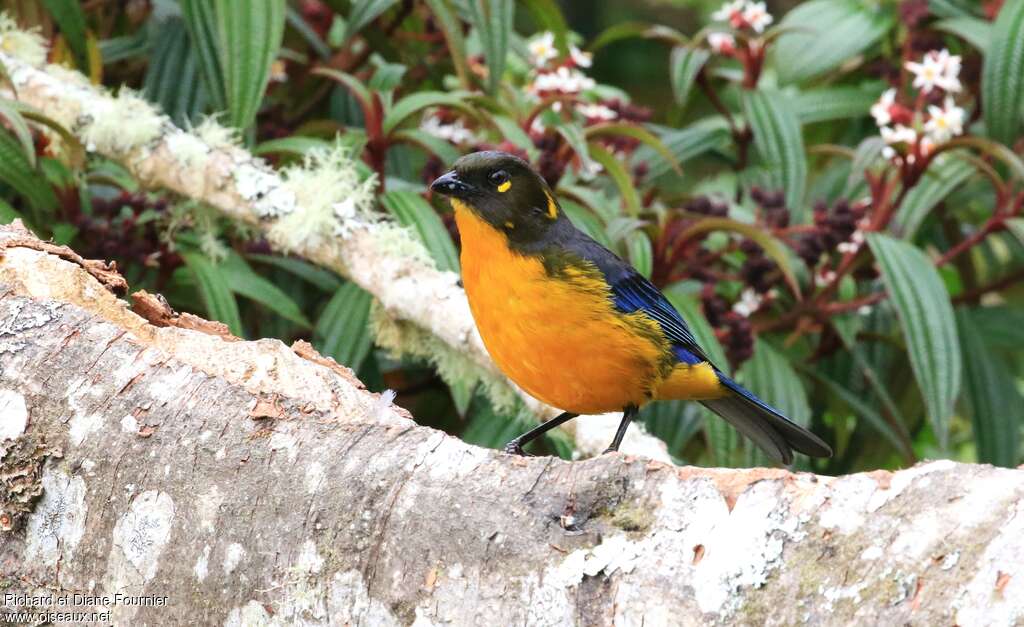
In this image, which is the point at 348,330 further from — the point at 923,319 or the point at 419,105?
the point at 923,319

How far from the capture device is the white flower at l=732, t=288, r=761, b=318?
385cm

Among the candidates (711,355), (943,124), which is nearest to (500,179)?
(711,355)

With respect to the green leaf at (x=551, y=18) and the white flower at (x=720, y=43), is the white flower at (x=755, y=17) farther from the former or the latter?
A: the green leaf at (x=551, y=18)

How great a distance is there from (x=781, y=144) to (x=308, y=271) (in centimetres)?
168

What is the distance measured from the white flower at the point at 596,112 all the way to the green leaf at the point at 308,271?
1.02 metres

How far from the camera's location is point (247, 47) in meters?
3.63

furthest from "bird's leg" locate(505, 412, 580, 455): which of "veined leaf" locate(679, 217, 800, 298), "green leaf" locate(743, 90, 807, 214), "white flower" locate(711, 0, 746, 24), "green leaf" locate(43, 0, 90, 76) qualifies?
"green leaf" locate(43, 0, 90, 76)

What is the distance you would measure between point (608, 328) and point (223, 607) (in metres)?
1.31

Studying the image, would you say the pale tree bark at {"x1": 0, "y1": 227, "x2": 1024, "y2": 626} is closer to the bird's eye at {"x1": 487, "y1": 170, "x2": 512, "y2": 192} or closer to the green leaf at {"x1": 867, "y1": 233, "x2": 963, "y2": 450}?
the bird's eye at {"x1": 487, "y1": 170, "x2": 512, "y2": 192}

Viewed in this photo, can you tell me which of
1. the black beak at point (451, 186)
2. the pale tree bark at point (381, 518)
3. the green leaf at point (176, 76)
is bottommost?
the green leaf at point (176, 76)

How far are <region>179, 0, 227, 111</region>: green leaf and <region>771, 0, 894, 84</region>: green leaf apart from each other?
211 centimetres

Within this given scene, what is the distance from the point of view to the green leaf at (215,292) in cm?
342

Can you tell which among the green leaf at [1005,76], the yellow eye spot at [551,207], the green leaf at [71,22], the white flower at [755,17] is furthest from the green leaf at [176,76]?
the green leaf at [1005,76]

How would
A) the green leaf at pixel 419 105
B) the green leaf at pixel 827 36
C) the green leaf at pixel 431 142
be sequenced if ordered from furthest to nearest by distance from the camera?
the green leaf at pixel 827 36, the green leaf at pixel 431 142, the green leaf at pixel 419 105
